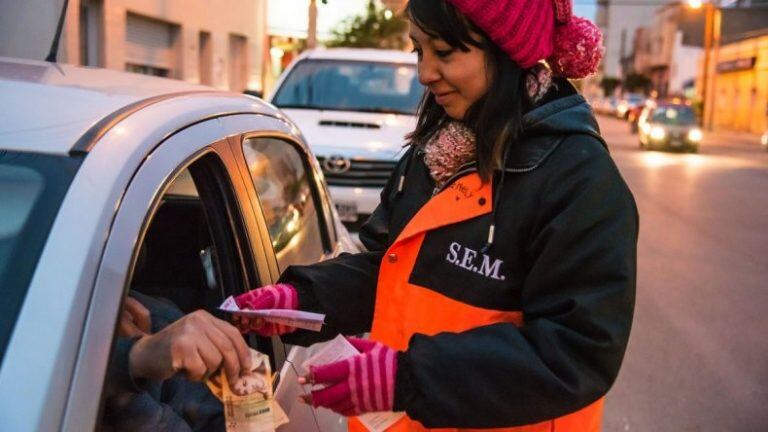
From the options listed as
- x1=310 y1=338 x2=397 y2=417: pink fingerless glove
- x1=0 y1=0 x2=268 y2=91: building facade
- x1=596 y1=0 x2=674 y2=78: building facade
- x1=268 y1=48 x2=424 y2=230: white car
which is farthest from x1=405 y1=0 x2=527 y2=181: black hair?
x1=596 y1=0 x2=674 y2=78: building facade

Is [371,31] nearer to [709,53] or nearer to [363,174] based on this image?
[363,174]

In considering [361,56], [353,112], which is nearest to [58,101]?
[353,112]

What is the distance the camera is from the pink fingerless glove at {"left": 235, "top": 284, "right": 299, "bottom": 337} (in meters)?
2.11

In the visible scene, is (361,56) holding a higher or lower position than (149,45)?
lower

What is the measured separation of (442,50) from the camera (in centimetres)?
199

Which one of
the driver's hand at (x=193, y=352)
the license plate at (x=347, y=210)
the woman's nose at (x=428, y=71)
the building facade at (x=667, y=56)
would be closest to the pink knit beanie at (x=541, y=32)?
the woman's nose at (x=428, y=71)

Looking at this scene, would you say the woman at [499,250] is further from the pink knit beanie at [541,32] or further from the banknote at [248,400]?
the banknote at [248,400]

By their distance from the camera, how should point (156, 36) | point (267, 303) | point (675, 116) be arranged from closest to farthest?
point (267, 303), point (156, 36), point (675, 116)

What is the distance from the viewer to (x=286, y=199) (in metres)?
3.13

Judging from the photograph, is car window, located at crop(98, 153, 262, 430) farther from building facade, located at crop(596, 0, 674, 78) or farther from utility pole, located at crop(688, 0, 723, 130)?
building facade, located at crop(596, 0, 674, 78)

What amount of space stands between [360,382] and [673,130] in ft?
97.9

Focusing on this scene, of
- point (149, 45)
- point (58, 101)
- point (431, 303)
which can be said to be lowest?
point (431, 303)

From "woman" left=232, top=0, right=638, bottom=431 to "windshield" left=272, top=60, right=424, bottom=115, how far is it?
24.9 ft

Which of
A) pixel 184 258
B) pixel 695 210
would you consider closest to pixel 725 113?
pixel 695 210
